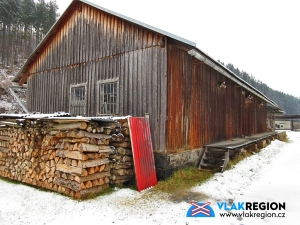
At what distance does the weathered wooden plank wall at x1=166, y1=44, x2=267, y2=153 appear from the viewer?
7590mm

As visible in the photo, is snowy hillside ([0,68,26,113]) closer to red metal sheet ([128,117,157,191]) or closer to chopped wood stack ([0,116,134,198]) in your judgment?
chopped wood stack ([0,116,134,198])

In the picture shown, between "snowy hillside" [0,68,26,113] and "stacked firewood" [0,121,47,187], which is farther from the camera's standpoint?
"snowy hillside" [0,68,26,113]

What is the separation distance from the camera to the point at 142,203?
A: 5320mm

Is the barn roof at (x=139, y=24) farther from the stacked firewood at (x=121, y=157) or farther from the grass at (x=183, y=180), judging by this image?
the grass at (x=183, y=180)

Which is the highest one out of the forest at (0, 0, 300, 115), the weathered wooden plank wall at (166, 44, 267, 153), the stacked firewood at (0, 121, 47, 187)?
the forest at (0, 0, 300, 115)

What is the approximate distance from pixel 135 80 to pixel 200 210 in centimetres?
486

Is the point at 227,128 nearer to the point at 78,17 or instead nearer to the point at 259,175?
the point at 259,175

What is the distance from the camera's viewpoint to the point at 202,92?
955cm

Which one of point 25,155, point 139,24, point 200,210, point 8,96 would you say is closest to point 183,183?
point 200,210

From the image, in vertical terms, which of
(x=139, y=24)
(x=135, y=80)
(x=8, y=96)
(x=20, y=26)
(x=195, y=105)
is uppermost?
(x=20, y=26)

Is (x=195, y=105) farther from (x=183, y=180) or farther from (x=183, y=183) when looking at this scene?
(x=183, y=183)

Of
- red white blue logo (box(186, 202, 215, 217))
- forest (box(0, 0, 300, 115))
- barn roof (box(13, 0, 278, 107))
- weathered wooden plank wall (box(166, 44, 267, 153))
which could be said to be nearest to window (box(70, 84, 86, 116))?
barn roof (box(13, 0, 278, 107))

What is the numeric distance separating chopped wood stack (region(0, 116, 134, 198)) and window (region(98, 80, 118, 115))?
2102mm

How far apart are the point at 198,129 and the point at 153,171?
320 cm
